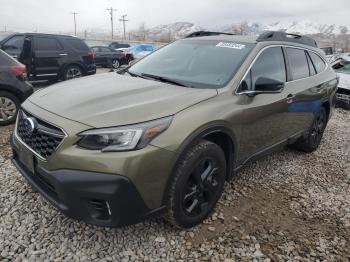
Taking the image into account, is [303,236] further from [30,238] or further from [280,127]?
[30,238]

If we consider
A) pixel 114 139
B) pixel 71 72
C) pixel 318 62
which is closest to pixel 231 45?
pixel 114 139

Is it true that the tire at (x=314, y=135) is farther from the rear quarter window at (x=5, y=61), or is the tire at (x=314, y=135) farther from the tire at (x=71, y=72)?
the tire at (x=71, y=72)

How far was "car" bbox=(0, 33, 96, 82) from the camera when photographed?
9.91 meters

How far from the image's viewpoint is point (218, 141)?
3168 millimetres

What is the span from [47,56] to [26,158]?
8200 mm

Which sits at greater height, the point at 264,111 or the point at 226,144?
the point at 264,111

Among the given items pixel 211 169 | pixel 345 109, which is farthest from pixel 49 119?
pixel 345 109

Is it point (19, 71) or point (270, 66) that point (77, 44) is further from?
point (270, 66)

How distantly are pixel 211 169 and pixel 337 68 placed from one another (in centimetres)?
937

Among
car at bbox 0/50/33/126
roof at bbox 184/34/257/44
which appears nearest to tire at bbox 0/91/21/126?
car at bbox 0/50/33/126

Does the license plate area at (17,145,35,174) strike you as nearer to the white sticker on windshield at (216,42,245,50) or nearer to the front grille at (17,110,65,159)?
the front grille at (17,110,65,159)

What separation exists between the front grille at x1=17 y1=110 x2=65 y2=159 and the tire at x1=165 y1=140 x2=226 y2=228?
3.06ft

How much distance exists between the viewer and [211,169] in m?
2.99

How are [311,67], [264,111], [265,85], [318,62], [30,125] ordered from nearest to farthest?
[30,125]
[265,85]
[264,111]
[311,67]
[318,62]
